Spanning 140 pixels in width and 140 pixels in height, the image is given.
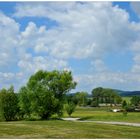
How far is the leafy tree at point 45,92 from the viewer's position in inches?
2064

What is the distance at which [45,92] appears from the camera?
5238 centimetres

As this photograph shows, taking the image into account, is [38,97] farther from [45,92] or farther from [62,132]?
[62,132]

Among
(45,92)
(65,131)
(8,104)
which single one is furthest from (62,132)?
(8,104)

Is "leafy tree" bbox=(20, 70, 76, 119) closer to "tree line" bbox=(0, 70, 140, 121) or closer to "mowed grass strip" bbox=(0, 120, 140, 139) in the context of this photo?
"tree line" bbox=(0, 70, 140, 121)

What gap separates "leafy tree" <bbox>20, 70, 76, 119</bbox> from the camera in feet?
172

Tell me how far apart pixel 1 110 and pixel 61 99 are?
332 inches

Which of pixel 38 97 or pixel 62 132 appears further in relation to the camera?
pixel 38 97

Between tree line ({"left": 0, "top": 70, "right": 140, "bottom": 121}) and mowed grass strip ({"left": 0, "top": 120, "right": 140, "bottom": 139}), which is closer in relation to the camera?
mowed grass strip ({"left": 0, "top": 120, "right": 140, "bottom": 139})

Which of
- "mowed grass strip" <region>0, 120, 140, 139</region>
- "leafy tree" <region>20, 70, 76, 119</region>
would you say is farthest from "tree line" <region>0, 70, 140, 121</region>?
"mowed grass strip" <region>0, 120, 140, 139</region>

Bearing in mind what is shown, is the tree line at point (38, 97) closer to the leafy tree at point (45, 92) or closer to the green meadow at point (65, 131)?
the leafy tree at point (45, 92)

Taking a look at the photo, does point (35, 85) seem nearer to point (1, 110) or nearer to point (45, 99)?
point (45, 99)

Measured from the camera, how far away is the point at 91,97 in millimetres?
121438

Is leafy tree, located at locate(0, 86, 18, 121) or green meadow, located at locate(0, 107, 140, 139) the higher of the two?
leafy tree, located at locate(0, 86, 18, 121)

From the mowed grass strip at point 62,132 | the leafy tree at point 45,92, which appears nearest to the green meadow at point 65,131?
the mowed grass strip at point 62,132
